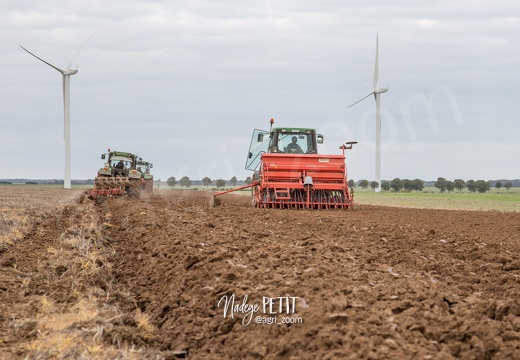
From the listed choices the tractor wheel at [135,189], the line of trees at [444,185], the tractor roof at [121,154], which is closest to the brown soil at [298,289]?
the tractor wheel at [135,189]

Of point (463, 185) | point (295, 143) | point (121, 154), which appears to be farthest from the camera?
point (463, 185)

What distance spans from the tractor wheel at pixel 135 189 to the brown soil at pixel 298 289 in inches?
703

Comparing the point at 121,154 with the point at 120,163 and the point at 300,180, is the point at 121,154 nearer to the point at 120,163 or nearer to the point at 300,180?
the point at 120,163

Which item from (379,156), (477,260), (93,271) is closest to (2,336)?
(93,271)

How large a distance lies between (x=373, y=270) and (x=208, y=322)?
7.92 ft

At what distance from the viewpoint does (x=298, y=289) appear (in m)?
6.98

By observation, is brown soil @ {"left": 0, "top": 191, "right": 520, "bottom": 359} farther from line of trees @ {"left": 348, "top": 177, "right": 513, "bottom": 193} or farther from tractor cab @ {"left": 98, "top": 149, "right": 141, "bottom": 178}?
line of trees @ {"left": 348, "top": 177, "right": 513, "bottom": 193}

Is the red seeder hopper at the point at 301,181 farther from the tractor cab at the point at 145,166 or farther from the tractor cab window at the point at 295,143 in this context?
the tractor cab at the point at 145,166

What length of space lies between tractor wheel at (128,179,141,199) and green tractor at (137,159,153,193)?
→ 1233mm

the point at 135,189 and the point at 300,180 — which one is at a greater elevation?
the point at 300,180

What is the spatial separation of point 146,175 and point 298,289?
91.4ft

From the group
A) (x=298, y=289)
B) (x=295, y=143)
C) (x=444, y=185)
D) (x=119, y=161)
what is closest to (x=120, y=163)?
(x=119, y=161)

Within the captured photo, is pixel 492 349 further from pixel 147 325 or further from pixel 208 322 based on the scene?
pixel 147 325

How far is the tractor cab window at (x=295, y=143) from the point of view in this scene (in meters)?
23.0
